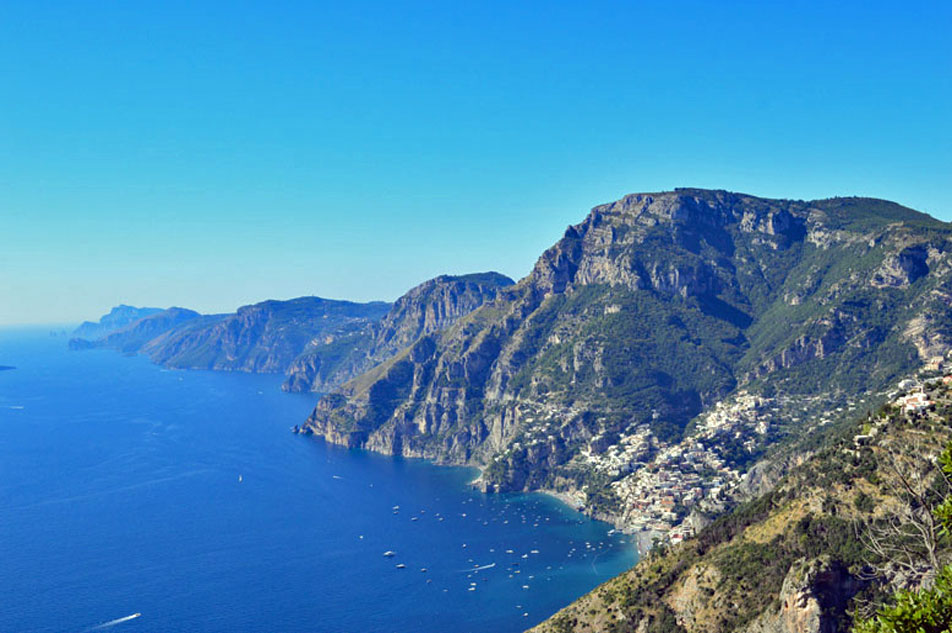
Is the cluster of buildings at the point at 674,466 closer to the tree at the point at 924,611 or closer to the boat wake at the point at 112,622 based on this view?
the boat wake at the point at 112,622

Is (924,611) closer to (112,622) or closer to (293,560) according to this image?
(112,622)

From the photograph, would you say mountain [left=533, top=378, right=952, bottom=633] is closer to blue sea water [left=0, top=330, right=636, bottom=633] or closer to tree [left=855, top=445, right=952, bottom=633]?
blue sea water [left=0, top=330, right=636, bottom=633]

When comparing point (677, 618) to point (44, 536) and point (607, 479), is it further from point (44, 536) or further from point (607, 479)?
point (44, 536)

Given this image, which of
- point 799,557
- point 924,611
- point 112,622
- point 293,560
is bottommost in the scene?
point 112,622

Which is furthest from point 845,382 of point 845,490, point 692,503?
point 845,490

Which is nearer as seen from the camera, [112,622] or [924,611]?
[924,611]

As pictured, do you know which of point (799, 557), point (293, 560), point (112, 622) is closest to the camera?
point (799, 557)

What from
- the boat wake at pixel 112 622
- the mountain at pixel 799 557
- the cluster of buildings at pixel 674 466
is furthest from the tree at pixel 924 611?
the boat wake at pixel 112 622

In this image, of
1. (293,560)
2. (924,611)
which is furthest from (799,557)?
(293,560)

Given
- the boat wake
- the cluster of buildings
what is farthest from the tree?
the boat wake
